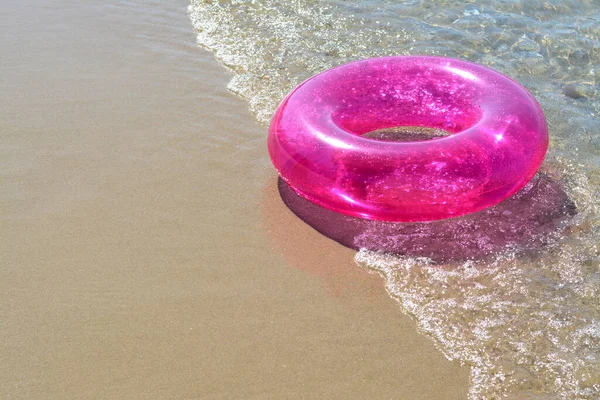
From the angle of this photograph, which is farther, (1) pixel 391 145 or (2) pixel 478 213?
(2) pixel 478 213

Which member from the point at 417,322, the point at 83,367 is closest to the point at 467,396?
the point at 417,322

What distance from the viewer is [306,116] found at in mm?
3650

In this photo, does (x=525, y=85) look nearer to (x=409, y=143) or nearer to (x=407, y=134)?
(x=407, y=134)

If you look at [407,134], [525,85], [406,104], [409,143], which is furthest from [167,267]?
[525,85]

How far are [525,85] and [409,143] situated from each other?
1.84 m

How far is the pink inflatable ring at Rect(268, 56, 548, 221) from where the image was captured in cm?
332

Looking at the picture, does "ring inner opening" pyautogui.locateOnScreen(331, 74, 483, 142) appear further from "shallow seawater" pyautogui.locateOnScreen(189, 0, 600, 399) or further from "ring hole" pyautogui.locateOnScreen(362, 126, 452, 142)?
"shallow seawater" pyautogui.locateOnScreen(189, 0, 600, 399)

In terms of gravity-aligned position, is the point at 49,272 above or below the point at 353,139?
below

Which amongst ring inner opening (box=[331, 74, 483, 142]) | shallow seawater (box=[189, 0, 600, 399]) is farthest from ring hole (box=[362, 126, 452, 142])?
shallow seawater (box=[189, 0, 600, 399])

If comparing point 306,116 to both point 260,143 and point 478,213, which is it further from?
point 478,213

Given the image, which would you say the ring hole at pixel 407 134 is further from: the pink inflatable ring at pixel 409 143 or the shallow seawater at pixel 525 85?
the shallow seawater at pixel 525 85

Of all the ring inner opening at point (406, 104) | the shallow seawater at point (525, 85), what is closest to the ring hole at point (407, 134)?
the ring inner opening at point (406, 104)

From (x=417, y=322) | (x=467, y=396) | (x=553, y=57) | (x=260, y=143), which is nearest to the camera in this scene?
(x=467, y=396)

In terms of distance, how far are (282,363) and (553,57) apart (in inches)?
137
